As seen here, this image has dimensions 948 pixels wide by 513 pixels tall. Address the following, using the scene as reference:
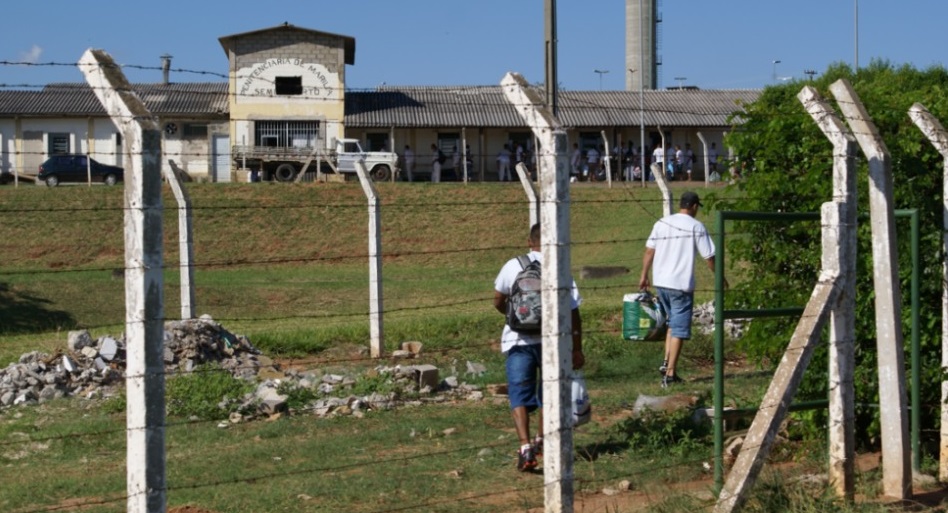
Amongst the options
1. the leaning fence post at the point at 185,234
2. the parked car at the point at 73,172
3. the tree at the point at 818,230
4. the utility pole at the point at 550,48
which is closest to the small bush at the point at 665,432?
the tree at the point at 818,230

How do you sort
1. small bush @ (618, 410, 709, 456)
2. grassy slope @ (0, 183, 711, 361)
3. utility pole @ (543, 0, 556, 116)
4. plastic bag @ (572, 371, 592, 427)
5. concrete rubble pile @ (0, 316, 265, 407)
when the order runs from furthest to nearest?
grassy slope @ (0, 183, 711, 361), utility pole @ (543, 0, 556, 116), concrete rubble pile @ (0, 316, 265, 407), plastic bag @ (572, 371, 592, 427), small bush @ (618, 410, 709, 456)

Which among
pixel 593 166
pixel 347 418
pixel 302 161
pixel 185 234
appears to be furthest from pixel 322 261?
pixel 347 418

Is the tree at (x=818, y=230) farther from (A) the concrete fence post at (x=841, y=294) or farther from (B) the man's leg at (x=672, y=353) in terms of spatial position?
(B) the man's leg at (x=672, y=353)

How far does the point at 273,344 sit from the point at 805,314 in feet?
27.7

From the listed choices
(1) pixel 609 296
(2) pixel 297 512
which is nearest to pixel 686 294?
(2) pixel 297 512

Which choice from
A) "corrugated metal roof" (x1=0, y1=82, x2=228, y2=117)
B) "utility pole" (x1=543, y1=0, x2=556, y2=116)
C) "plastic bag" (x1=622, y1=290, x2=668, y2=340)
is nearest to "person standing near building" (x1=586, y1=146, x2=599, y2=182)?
"corrugated metal roof" (x1=0, y1=82, x2=228, y2=117)

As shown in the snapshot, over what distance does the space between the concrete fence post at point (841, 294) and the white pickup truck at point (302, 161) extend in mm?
29819

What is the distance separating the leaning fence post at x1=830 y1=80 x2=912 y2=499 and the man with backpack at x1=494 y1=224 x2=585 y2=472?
5.39ft

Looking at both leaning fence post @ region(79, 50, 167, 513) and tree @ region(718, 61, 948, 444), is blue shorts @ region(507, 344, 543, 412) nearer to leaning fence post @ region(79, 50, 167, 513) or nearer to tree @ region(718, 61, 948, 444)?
tree @ region(718, 61, 948, 444)

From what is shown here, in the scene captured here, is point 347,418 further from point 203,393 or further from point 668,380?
point 668,380

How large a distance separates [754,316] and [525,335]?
1.49 meters

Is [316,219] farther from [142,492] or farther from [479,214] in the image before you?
[142,492]

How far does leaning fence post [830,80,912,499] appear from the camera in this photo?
6.47m

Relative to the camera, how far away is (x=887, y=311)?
6.61 metres
